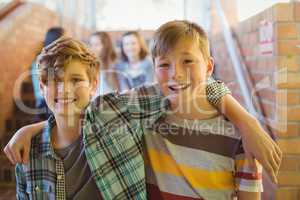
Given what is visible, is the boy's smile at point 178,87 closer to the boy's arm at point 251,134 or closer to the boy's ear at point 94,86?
the boy's arm at point 251,134

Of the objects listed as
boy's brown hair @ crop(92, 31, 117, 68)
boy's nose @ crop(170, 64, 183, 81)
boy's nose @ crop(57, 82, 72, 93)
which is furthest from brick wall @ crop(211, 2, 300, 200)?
boy's brown hair @ crop(92, 31, 117, 68)

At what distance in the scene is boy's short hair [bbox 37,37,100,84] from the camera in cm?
91

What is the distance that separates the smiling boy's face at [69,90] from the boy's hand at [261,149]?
0.40 metres

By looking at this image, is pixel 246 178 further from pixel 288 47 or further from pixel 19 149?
pixel 288 47

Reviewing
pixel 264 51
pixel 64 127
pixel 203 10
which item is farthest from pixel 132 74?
pixel 64 127

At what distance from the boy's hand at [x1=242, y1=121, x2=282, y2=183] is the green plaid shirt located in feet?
0.42

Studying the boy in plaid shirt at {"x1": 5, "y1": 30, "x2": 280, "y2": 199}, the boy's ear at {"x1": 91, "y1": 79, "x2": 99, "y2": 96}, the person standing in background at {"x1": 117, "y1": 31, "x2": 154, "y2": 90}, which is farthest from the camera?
the person standing in background at {"x1": 117, "y1": 31, "x2": 154, "y2": 90}

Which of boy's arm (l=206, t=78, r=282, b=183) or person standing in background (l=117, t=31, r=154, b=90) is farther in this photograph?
person standing in background (l=117, t=31, r=154, b=90)

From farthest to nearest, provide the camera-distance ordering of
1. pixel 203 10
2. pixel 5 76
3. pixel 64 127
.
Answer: pixel 203 10 → pixel 5 76 → pixel 64 127

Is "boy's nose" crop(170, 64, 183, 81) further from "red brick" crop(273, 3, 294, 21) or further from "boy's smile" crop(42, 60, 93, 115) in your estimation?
"red brick" crop(273, 3, 294, 21)

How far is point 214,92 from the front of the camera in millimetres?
869

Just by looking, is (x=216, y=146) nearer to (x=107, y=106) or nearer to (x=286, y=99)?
(x=107, y=106)

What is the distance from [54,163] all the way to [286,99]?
120 cm

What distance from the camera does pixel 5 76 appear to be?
2881 mm
